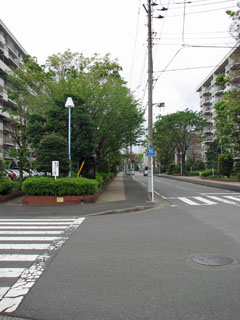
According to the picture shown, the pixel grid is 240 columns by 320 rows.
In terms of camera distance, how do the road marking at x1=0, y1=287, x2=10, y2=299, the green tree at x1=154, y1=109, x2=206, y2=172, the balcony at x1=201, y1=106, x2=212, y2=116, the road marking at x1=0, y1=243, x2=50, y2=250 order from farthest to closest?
the balcony at x1=201, y1=106, x2=212, y2=116, the green tree at x1=154, y1=109, x2=206, y2=172, the road marking at x1=0, y1=243, x2=50, y2=250, the road marking at x1=0, y1=287, x2=10, y2=299

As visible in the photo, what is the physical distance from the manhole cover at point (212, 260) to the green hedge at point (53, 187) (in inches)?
358

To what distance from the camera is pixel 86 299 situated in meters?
3.45

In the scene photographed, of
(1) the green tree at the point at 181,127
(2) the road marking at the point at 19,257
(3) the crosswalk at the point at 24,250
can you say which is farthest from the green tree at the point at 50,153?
(1) the green tree at the point at 181,127

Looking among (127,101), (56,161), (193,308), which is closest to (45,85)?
(127,101)

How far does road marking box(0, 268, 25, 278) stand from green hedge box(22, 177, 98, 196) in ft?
28.5

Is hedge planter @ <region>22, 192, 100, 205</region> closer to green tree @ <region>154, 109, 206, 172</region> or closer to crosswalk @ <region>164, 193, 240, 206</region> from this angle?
crosswalk @ <region>164, 193, 240, 206</region>

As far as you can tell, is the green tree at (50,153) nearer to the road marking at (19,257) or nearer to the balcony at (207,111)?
the road marking at (19,257)

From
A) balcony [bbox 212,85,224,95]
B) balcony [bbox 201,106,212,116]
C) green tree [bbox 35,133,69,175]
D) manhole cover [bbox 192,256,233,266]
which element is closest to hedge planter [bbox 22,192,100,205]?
green tree [bbox 35,133,69,175]

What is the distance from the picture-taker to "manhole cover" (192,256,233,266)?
15.4ft

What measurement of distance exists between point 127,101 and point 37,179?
30.4ft

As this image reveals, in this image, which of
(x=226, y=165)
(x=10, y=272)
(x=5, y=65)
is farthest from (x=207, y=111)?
(x=10, y=272)

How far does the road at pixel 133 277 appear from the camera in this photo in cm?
318

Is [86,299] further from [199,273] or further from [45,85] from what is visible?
[45,85]

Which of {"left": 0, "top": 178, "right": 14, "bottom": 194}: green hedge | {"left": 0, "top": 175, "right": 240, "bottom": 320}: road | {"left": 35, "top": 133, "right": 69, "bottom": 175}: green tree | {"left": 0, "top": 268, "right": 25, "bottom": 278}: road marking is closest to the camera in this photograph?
{"left": 0, "top": 175, "right": 240, "bottom": 320}: road
